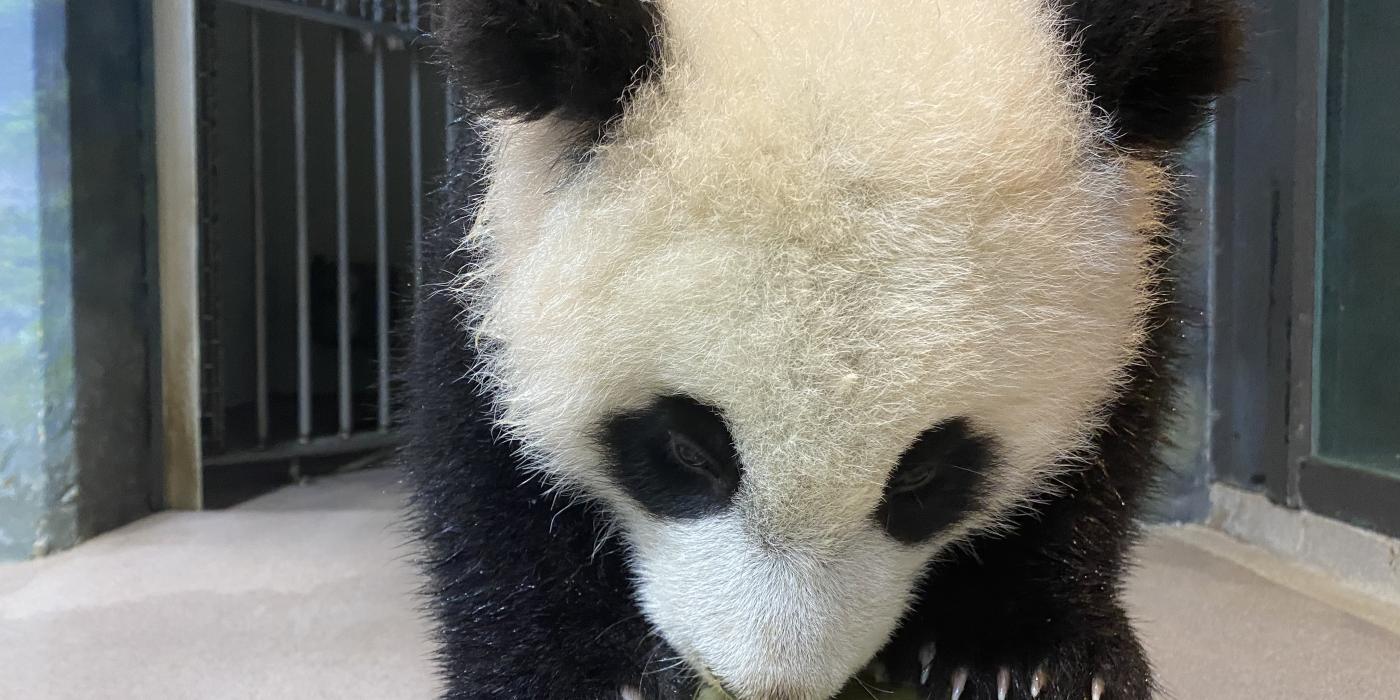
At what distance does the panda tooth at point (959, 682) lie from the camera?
2.67 feet

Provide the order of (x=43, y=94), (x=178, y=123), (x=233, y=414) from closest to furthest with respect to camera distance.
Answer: (x=43, y=94) < (x=178, y=123) < (x=233, y=414)

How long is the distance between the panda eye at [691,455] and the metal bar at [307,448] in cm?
186

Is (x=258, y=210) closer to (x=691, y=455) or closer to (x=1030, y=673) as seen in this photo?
(x=691, y=455)

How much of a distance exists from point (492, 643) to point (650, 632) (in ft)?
0.47

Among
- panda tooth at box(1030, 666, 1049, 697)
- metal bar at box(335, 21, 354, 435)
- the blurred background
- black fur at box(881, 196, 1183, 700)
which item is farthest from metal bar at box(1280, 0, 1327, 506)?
metal bar at box(335, 21, 354, 435)

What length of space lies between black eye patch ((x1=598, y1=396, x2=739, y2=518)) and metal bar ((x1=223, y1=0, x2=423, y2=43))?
1734 mm

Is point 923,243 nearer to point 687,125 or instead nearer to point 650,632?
point 687,125

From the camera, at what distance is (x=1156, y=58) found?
1.97 feet

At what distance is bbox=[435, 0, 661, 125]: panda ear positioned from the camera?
1.74 ft

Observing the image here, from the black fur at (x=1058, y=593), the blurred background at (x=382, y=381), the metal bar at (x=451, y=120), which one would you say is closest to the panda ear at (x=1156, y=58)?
the black fur at (x=1058, y=593)

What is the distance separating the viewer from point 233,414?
2896mm

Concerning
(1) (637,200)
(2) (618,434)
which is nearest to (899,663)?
(2) (618,434)

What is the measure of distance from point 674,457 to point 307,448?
6.98 ft

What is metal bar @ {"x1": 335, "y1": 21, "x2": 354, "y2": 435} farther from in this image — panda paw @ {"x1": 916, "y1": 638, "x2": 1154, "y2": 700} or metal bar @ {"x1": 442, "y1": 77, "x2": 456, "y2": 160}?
panda paw @ {"x1": 916, "y1": 638, "x2": 1154, "y2": 700}
